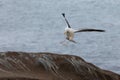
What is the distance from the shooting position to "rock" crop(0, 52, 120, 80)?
3707 millimetres

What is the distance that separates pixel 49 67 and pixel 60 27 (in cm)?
367

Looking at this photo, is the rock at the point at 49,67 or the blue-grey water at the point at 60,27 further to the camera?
the blue-grey water at the point at 60,27

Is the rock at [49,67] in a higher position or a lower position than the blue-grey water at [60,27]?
higher

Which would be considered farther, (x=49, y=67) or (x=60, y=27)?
(x=60, y=27)

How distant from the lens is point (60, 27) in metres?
7.47

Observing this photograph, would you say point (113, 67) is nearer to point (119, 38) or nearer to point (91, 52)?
point (91, 52)

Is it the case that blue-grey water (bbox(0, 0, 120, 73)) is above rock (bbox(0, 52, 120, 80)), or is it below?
below

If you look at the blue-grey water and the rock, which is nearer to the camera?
the rock

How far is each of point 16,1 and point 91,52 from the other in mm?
3323

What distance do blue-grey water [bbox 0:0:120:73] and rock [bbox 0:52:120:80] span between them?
1.88 m

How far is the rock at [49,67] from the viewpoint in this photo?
3.71m

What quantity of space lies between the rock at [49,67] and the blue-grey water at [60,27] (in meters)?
1.88

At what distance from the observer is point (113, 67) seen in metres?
5.91

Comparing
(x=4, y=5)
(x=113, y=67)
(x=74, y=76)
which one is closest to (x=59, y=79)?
(x=74, y=76)
